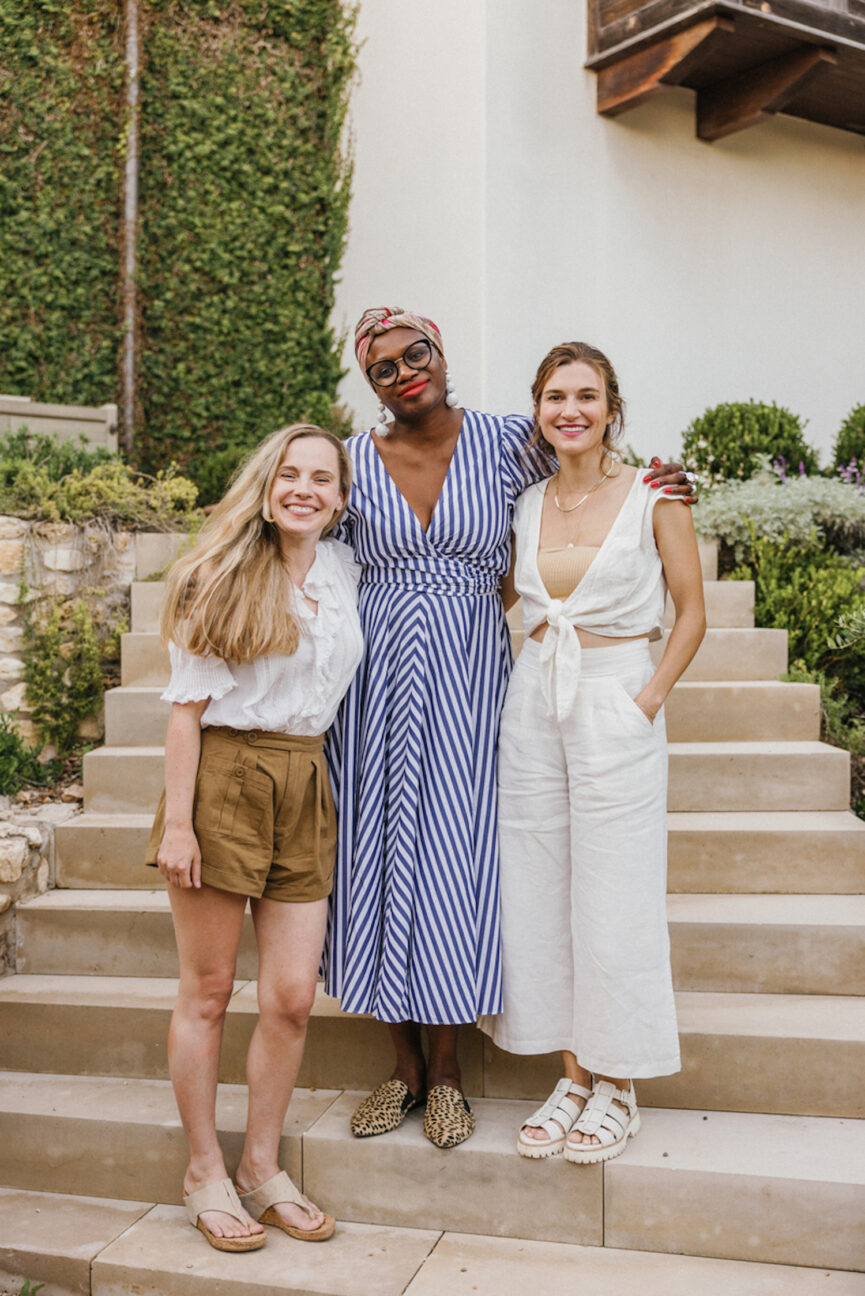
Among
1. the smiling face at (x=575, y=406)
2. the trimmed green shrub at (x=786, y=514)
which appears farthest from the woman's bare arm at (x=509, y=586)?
the trimmed green shrub at (x=786, y=514)

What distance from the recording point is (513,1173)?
2.24 meters

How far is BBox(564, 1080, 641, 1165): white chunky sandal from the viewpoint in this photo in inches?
86.3

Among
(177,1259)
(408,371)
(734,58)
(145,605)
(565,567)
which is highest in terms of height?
(734,58)

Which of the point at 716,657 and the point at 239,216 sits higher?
the point at 239,216

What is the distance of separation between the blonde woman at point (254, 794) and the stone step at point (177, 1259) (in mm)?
55

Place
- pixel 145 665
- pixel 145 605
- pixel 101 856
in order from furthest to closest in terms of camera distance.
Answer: pixel 145 605 < pixel 145 665 < pixel 101 856

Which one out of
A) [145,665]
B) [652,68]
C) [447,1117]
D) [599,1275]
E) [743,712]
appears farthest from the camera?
[652,68]

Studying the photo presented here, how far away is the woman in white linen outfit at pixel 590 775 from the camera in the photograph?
2.20 m

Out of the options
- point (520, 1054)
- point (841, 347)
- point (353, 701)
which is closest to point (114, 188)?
point (841, 347)

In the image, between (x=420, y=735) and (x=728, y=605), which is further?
(x=728, y=605)

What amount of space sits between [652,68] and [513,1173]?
215 inches

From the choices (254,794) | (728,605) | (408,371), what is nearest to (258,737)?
(254,794)

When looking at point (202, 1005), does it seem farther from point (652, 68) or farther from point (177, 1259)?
point (652, 68)

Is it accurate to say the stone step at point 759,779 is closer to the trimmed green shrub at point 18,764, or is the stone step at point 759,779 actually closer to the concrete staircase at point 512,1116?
the concrete staircase at point 512,1116
